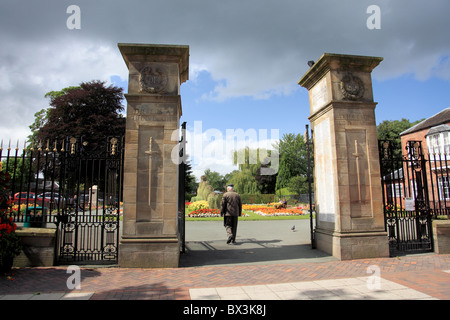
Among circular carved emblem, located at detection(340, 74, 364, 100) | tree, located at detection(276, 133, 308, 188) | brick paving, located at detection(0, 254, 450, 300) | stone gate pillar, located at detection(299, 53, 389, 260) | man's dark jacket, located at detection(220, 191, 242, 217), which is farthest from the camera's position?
tree, located at detection(276, 133, 308, 188)

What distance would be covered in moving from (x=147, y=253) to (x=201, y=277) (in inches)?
60.0

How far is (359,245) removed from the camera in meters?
7.16

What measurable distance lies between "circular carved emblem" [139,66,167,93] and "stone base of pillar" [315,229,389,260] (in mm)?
5853

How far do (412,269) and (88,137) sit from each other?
27.6 m

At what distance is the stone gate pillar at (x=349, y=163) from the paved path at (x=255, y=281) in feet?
1.79

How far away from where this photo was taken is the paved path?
455 centimetres

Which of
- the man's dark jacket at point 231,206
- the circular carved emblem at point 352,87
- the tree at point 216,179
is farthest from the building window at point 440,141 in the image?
the tree at point 216,179

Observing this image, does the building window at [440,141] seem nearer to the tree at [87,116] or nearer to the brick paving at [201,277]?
the brick paving at [201,277]

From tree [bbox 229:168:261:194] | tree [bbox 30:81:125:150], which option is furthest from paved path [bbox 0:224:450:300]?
tree [bbox 229:168:261:194]

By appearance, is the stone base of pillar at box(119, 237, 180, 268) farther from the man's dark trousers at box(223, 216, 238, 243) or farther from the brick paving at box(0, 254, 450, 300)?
the man's dark trousers at box(223, 216, 238, 243)

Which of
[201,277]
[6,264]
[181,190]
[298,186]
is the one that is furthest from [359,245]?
[298,186]

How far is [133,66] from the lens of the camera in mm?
7066
